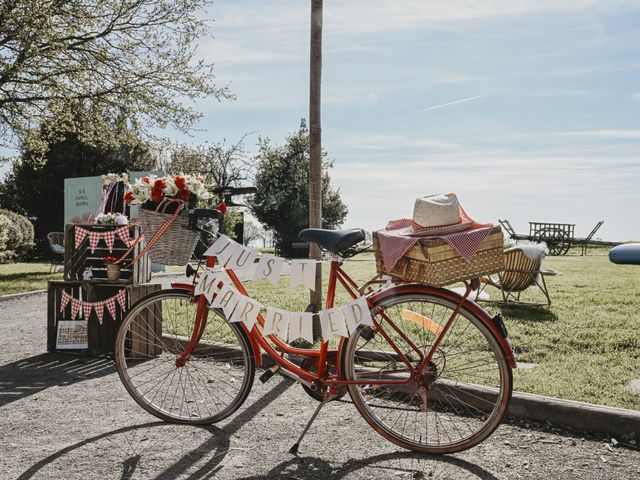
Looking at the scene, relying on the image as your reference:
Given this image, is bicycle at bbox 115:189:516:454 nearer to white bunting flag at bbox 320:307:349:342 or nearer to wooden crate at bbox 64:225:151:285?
white bunting flag at bbox 320:307:349:342

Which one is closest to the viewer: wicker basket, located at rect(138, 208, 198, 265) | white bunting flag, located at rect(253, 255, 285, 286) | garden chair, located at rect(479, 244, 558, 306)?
white bunting flag, located at rect(253, 255, 285, 286)

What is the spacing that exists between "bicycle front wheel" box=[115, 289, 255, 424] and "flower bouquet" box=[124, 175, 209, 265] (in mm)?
331

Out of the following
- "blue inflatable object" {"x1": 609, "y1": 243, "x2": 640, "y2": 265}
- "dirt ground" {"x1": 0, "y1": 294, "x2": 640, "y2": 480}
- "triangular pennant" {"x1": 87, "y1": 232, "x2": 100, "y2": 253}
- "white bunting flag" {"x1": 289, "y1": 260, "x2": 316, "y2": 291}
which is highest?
"blue inflatable object" {"x1": 609, "y1": 243, "x2": 640, "y2": 265}

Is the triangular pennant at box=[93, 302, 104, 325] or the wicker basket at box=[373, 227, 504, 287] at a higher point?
the wicker basket at box=[373, 227, 504, 287]

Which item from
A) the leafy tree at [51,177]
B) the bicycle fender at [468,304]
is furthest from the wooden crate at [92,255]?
the leafy tree at [51,177]

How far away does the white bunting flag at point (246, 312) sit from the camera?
386 centimetres

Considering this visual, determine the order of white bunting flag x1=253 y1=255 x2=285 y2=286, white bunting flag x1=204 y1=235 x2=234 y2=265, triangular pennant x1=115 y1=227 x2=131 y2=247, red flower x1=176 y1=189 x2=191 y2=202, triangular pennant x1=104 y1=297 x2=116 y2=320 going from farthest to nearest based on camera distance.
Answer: triangular pennant x1=115 y1=227 x2=131 y2=247 → triangular pennant x1=104 y1=297 x2=116 y2=320 → red flower x1=176 y1=189 x2=191 y2=202 → white bunting flag x1=204 y1=235 x2=234 y2=265 → white bunting flag x1=253 y1=255 x2=285 y2=286

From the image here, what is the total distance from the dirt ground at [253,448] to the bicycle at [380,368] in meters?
0.15

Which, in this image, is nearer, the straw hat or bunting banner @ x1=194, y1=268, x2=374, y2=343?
the straw hat

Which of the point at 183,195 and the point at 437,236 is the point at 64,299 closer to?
the point at 183,195

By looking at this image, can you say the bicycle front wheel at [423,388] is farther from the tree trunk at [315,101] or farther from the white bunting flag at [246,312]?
the tree trunk at [315,101]

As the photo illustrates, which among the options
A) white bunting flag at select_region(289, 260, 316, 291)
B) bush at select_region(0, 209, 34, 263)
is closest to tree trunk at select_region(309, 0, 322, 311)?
white bunting flag at select_region(289, 260, 316, 291)

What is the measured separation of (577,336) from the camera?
6691mm

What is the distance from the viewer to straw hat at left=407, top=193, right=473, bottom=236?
11.4ft
